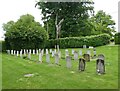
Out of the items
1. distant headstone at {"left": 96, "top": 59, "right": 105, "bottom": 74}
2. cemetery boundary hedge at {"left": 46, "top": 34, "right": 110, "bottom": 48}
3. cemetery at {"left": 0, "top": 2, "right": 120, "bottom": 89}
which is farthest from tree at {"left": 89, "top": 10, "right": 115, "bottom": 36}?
distant headstone at {"left": 96, "top": 59, "right": 105, "bottom": 74}

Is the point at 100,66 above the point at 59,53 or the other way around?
the other way around

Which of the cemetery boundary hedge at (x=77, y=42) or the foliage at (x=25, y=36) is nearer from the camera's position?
the foliage at (x=25, y=36)

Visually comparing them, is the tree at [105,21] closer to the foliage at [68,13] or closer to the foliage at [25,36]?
the foliage at [68,13]

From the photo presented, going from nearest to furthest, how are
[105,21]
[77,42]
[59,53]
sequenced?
[59,53]
[77,42]
[105,21]

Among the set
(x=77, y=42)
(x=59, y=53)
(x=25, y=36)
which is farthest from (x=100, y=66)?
(x=77, y=42)

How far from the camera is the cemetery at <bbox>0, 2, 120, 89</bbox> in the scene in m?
11.1

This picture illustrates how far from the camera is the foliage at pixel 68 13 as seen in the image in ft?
162

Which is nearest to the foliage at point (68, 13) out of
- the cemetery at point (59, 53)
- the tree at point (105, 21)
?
the cemetery at point (59, 53)

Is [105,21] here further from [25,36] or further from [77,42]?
[25,36]

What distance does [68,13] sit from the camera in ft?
165

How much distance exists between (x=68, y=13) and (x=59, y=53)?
27306 mm

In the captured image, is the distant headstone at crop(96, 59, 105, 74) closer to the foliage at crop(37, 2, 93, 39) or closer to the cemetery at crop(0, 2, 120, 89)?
the cemetery at crop(0, 2, 120, 89)

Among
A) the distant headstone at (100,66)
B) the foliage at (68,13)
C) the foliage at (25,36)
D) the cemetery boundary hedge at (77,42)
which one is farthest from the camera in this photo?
the foliage at (68,13)

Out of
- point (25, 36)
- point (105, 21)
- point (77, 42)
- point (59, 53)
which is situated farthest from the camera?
point (105, 21)
